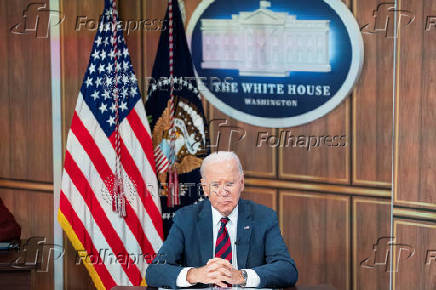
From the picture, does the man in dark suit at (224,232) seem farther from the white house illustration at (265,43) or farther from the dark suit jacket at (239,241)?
the white house illustration at (265,43)

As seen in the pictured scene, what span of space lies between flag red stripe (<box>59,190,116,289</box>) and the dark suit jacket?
63.2 inches

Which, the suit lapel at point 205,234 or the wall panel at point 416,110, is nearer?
the suit lapel at point 205,234

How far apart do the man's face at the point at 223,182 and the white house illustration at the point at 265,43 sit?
1592 millimetres

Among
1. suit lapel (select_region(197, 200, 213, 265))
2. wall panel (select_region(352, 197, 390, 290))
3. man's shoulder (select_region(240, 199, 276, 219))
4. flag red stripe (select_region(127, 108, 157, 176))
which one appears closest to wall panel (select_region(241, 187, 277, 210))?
wall panel (select_region(352, 197, 390, 290))

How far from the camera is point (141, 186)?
4.93 meters

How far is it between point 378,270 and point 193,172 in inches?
54.7

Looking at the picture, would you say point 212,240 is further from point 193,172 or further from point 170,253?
point 193,172

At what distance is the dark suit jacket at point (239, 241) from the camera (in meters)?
3.41

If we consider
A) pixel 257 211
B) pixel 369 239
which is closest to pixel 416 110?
pixel 369 239

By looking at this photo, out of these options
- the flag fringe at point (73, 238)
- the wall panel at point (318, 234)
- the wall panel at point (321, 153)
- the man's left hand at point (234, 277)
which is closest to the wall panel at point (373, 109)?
the wall panel at point (321, 153)

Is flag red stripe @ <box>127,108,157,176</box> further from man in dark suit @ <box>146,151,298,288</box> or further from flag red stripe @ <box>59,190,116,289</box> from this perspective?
man in dark suit @ <box>146,151,298,288</box>

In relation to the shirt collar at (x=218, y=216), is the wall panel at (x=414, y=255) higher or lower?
lower

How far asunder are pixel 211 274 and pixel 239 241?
1.16 feet

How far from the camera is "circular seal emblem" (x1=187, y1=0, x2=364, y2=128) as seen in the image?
186 inches
